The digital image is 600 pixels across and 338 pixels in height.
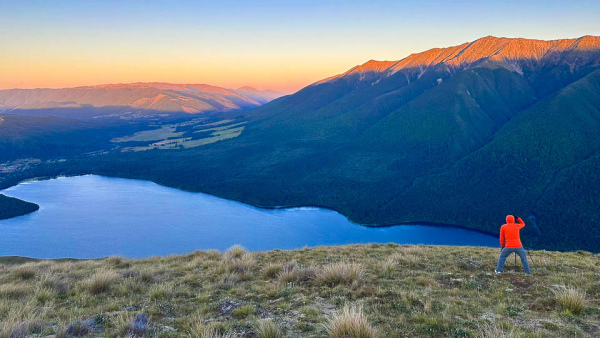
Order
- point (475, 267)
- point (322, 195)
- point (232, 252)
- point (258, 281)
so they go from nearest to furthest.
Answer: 1. point (258, 281)
2. point (475, 267)
3. point (232, 252)
4. point (322, 195)

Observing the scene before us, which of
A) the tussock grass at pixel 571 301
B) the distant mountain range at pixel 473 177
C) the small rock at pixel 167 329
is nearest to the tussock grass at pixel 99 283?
Result: the small rock at pixel 167 329

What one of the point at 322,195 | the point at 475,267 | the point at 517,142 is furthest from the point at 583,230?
the point at 475,267

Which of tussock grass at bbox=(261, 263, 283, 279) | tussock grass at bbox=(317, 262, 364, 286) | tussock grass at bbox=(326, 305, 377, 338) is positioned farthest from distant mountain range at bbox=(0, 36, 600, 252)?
tussock grass at bbox=(326, 305, 377, 338)

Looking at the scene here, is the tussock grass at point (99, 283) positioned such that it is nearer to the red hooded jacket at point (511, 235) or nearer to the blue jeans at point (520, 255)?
the blue jeans at point (520, 255)

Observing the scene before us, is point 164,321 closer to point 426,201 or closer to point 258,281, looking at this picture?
point 258,281

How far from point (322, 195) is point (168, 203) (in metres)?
66.4

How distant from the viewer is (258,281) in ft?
44.2

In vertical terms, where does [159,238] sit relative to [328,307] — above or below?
below

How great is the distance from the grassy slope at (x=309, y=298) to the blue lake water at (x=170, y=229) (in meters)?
71.9

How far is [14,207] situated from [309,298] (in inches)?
6268

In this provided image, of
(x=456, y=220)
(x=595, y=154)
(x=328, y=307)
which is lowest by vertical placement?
(x=456, y=220)

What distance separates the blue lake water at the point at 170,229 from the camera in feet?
310

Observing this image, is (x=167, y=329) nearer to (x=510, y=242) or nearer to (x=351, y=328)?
(x=351, y=328)

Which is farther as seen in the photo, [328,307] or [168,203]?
[168,203]
